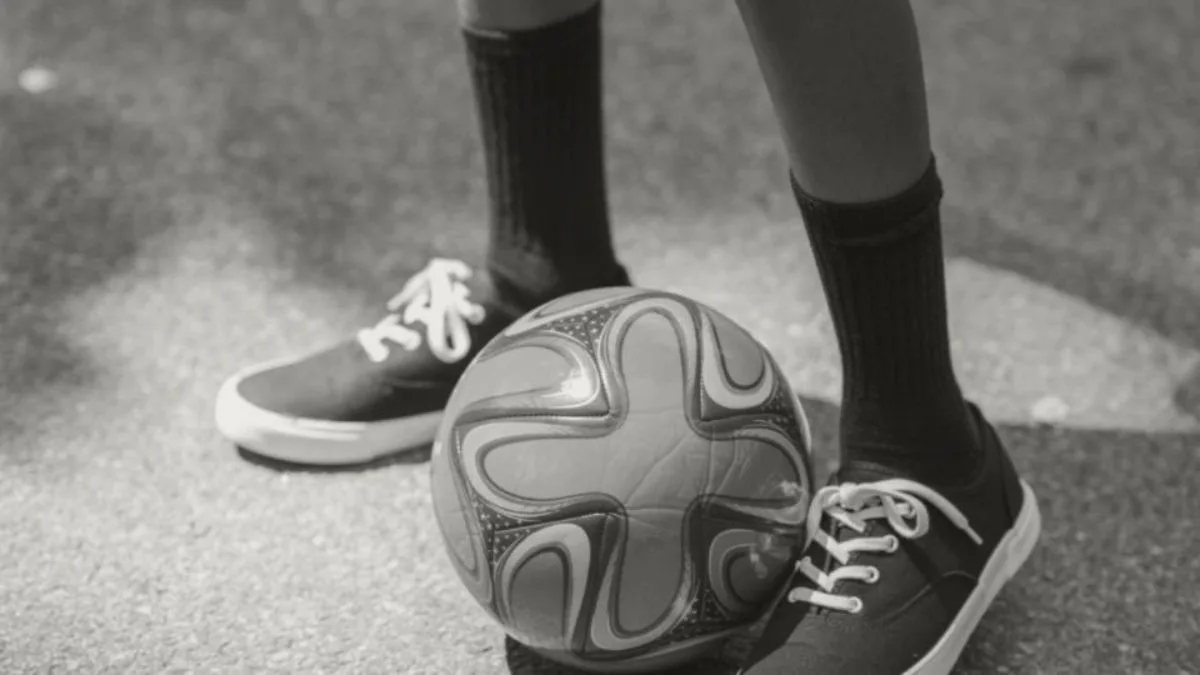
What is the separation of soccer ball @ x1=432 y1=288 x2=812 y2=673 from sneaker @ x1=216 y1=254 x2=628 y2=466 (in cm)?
37

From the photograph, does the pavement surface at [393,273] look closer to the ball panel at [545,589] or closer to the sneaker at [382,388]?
the sneaker at [382,388]

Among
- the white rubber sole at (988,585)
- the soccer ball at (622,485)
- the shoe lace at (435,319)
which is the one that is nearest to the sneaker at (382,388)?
the shoe lace at (435,319)

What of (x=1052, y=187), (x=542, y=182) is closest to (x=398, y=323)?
(x=542, y=182)

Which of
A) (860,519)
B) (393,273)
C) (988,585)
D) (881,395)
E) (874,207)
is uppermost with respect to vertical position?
(874,207)

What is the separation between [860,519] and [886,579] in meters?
0.07

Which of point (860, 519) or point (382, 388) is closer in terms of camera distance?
point (860, 519)

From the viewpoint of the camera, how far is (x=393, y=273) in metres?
2.42

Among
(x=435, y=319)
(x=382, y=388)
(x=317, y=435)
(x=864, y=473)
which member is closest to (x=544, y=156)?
(x=435, y=319)

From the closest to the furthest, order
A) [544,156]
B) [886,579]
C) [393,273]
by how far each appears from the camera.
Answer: [886,579] < [544,156] < [393,273]

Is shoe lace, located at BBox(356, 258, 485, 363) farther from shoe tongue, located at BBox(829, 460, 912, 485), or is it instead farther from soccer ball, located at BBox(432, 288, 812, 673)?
shoe tongue, located at BBox(829, 460, 912, 485)

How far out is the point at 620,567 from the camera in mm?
1452

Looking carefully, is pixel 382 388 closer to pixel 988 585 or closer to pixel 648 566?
pixel 648 566

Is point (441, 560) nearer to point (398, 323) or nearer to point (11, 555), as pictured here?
Answer: point (398, 323)

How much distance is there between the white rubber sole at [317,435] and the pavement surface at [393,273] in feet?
0.11
